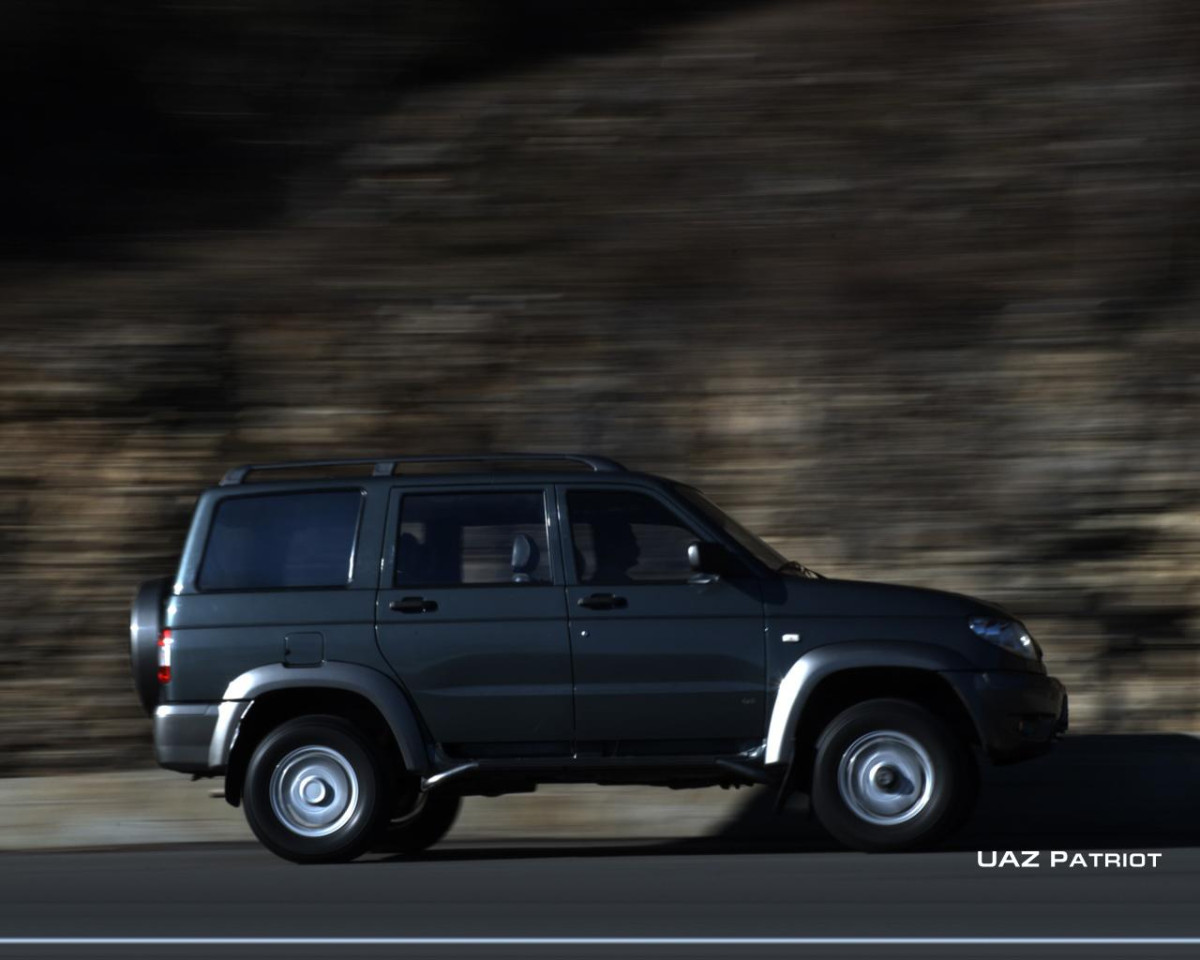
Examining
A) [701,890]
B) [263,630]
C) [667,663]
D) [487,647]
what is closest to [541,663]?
[487,647]

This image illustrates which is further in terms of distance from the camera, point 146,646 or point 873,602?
point 146,646

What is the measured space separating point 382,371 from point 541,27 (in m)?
4.77

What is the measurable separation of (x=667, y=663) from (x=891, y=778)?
1.20 m

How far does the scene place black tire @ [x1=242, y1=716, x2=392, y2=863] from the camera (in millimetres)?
8852

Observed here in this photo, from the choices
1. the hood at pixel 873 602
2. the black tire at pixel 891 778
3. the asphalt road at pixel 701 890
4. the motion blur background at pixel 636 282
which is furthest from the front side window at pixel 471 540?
the motion blur background at pixel 636 282

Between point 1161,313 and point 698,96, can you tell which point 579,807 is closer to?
point 1161,313

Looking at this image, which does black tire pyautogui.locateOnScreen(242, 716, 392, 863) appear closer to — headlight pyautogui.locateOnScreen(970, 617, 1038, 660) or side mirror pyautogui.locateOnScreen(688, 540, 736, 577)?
side mirror pyautogui.locateOnScreen(688, 540, 736, 577)

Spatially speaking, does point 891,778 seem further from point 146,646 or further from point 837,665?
point 146,646

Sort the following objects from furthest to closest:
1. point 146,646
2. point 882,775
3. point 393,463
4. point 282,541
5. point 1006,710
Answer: point 393,463, point 282,541, point 146,646, point 882,775, point 1006,710

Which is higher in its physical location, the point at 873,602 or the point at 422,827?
the point at 873,602

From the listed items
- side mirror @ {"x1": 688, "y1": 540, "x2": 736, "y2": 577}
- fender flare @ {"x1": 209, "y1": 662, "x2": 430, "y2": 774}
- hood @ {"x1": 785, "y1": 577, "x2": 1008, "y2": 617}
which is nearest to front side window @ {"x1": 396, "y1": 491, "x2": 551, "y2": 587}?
fender flare @ {"x1": 209, "y1": 662, "x2": 430, "y2": 774}

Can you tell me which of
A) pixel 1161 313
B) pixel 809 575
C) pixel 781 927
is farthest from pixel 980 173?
pixel 781 927

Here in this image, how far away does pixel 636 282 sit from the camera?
14.1 meters

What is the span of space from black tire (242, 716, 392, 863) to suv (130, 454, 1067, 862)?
1 centimetres
